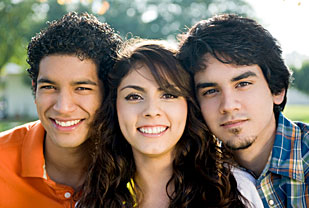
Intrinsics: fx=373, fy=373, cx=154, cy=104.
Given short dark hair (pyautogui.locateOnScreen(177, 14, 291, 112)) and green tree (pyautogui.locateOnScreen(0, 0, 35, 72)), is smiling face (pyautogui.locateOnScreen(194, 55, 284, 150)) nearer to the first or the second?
short dark hair (pyautogui.locateOnScreen(177, 14, 291, 112))

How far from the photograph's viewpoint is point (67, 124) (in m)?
3.55

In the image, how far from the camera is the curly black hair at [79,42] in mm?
3553

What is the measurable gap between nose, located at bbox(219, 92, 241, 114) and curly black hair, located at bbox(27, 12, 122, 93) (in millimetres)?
1117

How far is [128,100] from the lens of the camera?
10.3 ft

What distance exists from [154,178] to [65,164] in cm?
109

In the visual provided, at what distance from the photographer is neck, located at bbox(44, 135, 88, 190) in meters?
3.82

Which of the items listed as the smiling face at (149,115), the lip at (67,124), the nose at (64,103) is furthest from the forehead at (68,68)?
the smiling face at (149,115)

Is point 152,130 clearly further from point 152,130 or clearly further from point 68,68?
point 68,68

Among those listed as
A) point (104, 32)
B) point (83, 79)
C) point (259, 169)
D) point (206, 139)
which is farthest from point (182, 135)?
point (104, 32)

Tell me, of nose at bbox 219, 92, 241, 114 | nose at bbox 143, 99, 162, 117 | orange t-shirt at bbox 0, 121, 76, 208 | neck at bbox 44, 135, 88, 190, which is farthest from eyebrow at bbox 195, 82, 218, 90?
orange t-shirt at bbox 0, 121, 76, 208

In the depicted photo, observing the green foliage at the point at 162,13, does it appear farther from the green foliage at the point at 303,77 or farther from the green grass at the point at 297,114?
the green foliage at the point at 303,77

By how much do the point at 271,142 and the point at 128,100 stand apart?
1414 millimetres

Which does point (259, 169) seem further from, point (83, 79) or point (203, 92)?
point (83, 79)

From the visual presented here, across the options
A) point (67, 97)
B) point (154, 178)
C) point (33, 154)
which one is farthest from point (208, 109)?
point (33, 154)
